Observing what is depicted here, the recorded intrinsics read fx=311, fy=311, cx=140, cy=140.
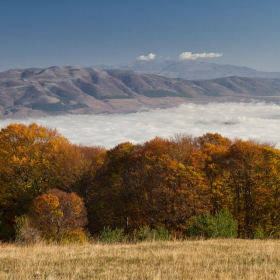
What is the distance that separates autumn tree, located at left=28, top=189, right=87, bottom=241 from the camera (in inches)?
1548

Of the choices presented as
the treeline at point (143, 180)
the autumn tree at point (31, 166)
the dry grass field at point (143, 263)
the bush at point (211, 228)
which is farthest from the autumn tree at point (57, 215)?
the dry grass field at point (143, 263)

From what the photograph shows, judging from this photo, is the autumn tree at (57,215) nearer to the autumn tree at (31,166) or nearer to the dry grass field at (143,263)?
the autumn tree at (31,166)

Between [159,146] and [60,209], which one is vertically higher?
[159,146]

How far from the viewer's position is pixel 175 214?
47.1 metres

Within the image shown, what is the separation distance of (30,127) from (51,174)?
929cm

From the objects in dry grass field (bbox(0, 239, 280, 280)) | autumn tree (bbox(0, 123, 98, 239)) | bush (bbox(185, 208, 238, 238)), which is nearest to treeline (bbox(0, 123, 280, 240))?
autumn tree (bbox(0, 123, 98, 239))

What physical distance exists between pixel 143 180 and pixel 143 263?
40.5 metres

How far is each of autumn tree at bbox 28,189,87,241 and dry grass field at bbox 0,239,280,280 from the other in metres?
24.3

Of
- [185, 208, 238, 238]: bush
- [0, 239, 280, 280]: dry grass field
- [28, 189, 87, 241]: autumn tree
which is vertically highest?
[0, 239, 280, 280]: dry grass field

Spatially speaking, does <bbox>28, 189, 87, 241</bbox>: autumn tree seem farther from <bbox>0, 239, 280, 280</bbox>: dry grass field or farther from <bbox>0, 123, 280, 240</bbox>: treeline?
<bbox>0, 239, 280, 280</bbox>: dry grass field

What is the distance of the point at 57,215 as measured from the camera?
40969mm

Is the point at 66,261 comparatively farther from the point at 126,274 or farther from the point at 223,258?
the point at 223,258

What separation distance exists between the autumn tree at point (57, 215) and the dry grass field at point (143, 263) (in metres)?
24.3

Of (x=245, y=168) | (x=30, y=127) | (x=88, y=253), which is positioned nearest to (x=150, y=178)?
(x=245, y=168)
